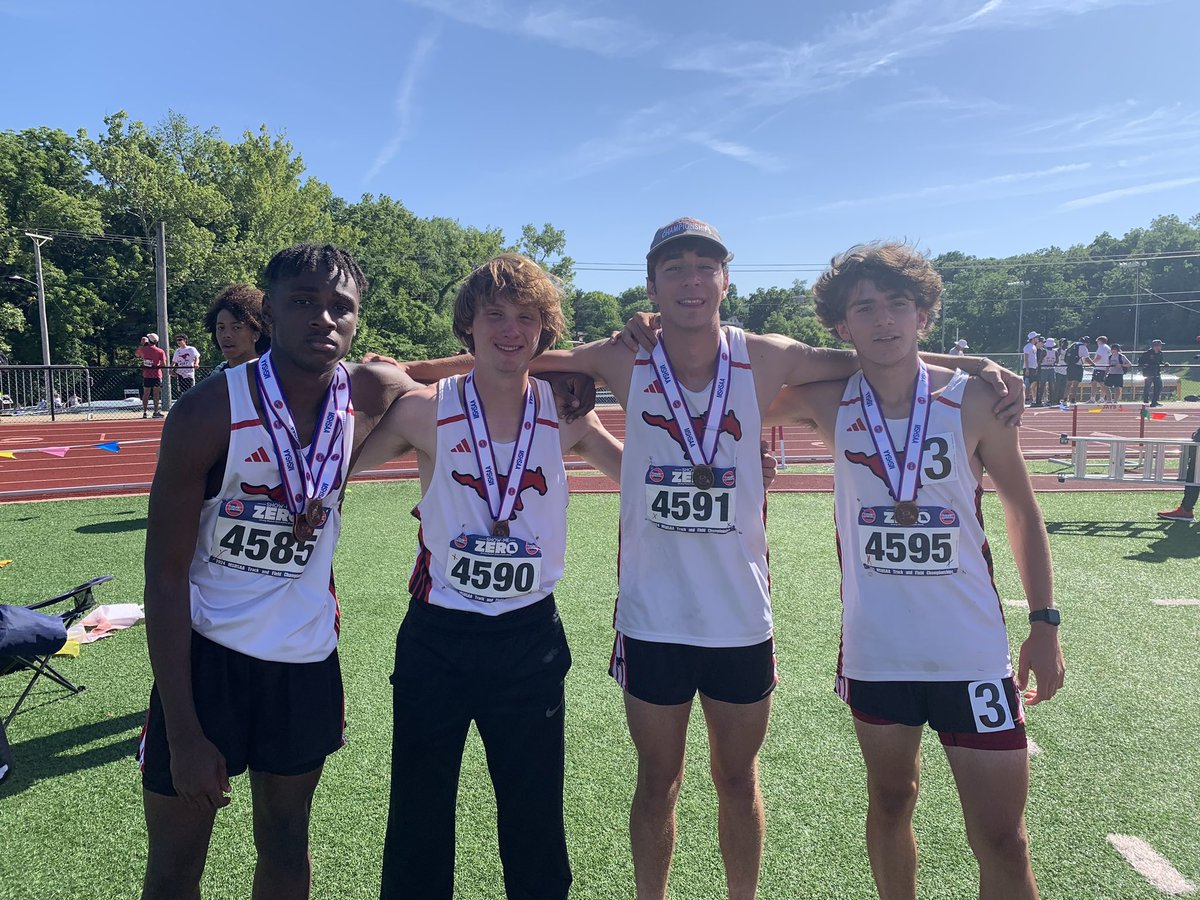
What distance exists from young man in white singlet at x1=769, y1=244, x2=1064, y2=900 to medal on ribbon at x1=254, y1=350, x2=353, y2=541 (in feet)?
5.38

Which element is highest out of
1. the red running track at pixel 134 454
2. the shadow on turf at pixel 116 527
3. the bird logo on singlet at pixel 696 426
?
the bird logo on singlet at pixel 696 426

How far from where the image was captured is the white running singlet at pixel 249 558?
→ 77.0 inches

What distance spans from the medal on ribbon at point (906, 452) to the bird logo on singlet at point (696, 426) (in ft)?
1.41

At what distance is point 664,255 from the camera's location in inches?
101

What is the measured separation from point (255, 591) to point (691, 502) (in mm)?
1374

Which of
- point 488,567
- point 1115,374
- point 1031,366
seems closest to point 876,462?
point 488,567

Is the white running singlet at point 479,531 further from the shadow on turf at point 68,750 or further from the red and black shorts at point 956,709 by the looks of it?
the shadow on turf at point 68,750

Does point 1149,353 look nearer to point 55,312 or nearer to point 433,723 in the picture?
point 433,723

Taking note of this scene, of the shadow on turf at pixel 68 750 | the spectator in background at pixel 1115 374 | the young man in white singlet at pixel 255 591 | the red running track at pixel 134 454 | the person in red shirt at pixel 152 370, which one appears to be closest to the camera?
the young man in white singlet at pixel 255 591

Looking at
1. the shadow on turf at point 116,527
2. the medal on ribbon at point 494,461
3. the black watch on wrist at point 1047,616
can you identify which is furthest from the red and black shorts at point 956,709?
the shadow on turf at point 116,527

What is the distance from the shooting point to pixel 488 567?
221 cm

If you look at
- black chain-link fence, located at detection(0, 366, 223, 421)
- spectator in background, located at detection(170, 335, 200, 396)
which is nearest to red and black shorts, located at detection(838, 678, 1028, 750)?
spectator in background, located at detection(170, 335, 200, 396)

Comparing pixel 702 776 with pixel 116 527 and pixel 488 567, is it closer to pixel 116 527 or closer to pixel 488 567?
pixel 488 567

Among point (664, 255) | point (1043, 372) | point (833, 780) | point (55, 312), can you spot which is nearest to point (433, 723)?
point (664, 255)
